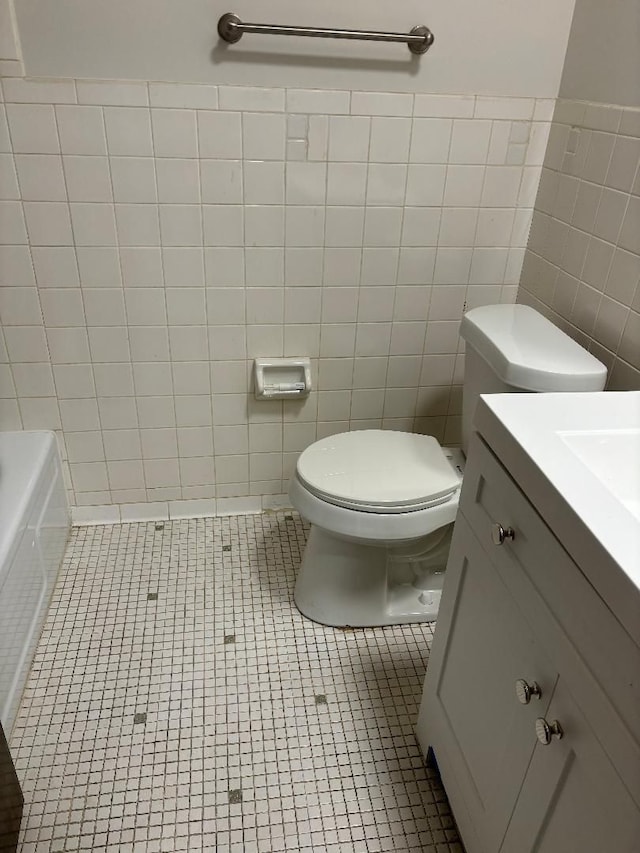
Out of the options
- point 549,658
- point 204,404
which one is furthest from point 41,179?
point 549,658

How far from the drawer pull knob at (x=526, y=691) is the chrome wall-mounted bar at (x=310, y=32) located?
1.39 metres

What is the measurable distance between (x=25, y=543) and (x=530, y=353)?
48.8 inches

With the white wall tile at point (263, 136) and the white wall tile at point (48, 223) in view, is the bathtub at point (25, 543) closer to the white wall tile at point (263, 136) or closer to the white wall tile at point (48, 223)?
the white wall tile at point (48, 223)

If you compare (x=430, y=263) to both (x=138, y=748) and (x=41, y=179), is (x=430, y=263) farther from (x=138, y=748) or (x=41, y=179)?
(x=138, y=748)

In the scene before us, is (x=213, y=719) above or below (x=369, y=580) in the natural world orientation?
below

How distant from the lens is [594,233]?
4.79 ft

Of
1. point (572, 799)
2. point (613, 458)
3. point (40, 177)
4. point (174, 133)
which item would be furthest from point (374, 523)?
point (40, 177)

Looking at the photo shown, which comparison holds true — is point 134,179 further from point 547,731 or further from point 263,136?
point 547,731

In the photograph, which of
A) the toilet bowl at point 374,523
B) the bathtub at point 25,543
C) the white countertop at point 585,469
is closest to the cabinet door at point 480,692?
the white countertop at point 585,469

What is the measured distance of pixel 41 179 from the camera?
1.53m

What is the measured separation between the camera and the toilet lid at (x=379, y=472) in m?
1.47

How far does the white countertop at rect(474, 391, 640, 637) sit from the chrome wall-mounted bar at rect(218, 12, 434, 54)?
0.98m

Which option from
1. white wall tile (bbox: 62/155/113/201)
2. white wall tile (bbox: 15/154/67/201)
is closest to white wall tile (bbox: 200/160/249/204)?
white wall tile (bbox: 62/155/113/201)

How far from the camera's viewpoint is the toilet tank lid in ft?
4.09
